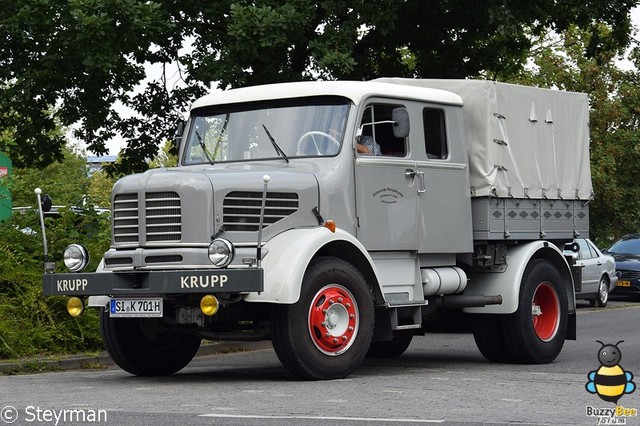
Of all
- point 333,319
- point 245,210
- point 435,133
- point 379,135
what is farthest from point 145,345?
point 435,133

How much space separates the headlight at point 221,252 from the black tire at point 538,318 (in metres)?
4.05

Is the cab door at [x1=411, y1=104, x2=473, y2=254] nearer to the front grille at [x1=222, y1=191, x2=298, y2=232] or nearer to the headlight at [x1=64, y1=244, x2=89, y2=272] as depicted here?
the front grille at [x1=222, y1=191, x2=298, y2=232]

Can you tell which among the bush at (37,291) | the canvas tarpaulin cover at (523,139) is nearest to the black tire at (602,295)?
the canvas tarpaulin cover at (523,139)

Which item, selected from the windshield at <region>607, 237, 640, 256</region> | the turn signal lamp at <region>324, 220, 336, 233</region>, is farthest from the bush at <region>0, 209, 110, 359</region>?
the windshield at <region>607, 237, 640, 256</region>

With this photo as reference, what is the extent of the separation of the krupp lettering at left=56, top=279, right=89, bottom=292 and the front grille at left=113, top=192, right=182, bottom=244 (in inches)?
19.7

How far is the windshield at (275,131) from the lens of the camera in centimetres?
1309

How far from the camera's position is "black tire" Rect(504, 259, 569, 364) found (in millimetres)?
14531

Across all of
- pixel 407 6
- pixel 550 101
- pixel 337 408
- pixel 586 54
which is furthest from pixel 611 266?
pixel 337 408

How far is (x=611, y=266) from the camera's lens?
29.7 m

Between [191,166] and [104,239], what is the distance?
370cm

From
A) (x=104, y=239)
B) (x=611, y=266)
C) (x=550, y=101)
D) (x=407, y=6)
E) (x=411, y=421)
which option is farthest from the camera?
(x=611, y=266)

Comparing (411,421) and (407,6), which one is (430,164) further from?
(407,6)

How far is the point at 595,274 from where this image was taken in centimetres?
2825

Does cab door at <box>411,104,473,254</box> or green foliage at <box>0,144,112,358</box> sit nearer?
cab door at <box>411,104,473,254</box>
